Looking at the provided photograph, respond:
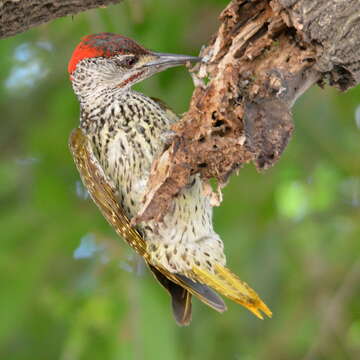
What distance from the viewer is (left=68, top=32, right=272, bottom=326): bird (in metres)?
3.58

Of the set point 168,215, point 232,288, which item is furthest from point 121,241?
point 232,288

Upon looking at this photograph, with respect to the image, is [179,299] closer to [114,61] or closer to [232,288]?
[232,288]

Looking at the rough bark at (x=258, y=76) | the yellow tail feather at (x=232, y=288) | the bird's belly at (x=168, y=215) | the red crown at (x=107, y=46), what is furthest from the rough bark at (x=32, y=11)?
the yellow tail feather at (x=232, y=288)

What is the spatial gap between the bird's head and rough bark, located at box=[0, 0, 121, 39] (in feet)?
2.29

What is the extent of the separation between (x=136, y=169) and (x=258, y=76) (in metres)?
1.07

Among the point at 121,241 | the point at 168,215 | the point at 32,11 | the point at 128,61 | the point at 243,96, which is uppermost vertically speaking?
the point at 128,61

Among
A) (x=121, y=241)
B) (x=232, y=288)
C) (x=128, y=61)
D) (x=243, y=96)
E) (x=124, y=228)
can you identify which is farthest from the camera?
(x=121, y=241)

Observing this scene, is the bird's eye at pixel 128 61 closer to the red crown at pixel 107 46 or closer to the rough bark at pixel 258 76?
the red crown at pixel 107 46

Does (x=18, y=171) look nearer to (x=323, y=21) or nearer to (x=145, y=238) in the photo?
(x=145, y=238)

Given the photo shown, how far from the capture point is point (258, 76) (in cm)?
270

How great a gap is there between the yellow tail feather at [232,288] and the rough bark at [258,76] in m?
0.71

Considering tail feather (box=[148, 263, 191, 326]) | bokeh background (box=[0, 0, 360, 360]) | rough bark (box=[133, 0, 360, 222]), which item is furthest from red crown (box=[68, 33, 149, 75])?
tail feather (box=[148, 263, 191, 326])

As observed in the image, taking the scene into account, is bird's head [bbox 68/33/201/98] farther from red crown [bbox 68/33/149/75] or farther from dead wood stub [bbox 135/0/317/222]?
dead wood stub [bbox 135/0/317/222]

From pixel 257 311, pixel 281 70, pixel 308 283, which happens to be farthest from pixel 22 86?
pixel 281 70
